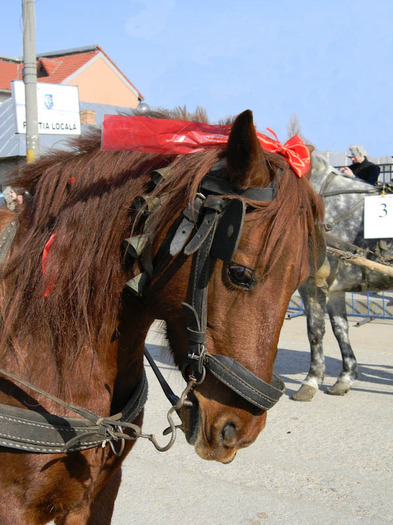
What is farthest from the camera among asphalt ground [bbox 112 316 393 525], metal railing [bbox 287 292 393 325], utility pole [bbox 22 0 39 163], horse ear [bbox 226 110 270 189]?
metal railing [bbox 287 292 393 325]

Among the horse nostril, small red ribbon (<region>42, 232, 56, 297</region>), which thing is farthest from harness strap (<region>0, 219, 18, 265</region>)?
the horse nostril

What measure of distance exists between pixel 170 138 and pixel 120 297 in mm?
548

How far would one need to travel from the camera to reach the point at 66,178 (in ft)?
6.11

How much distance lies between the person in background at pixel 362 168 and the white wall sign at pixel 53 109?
146 inches

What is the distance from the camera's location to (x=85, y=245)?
1769mm

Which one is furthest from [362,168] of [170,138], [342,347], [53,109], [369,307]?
[170,138]

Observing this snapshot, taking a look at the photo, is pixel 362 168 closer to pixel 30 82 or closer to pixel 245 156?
pixel 30 82

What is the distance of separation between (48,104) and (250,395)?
669 cm

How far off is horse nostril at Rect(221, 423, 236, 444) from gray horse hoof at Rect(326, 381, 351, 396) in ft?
13.4

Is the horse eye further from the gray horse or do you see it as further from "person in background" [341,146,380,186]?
"person in background" [341,146,380,186]

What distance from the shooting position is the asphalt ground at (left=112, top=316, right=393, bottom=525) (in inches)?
124

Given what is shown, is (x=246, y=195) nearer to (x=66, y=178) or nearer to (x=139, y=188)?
(x=139, y=188)

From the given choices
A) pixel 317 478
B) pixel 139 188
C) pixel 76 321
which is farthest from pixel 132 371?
pixel 317 478

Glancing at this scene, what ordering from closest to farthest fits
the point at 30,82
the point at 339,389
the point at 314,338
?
the point at 339,389 → the point at 314,338 → the point at 30,82
